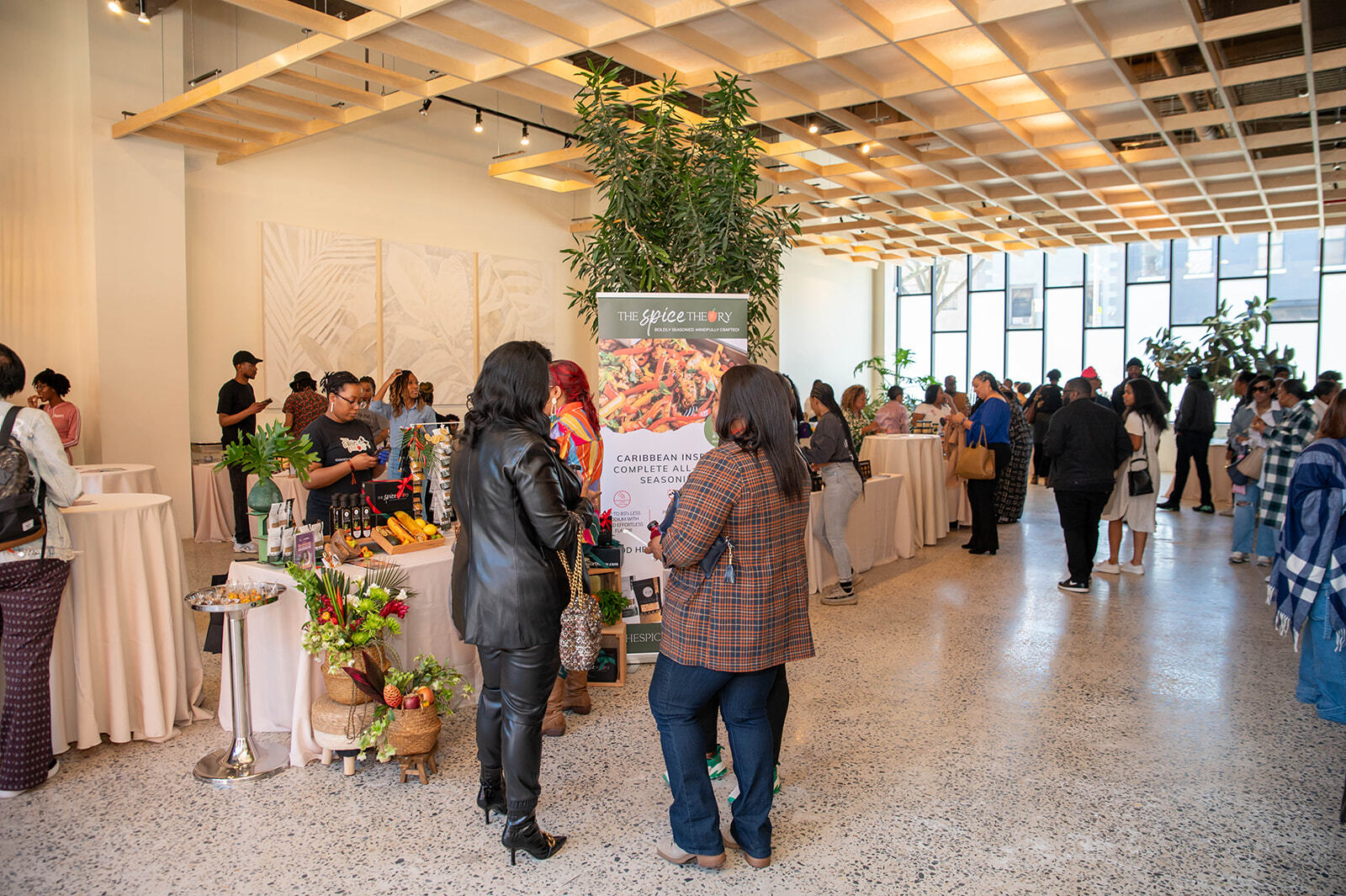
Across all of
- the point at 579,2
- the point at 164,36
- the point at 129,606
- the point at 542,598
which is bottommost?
the point at 129,606

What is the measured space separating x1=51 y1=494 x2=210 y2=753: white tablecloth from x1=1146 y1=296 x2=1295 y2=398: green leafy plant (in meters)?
12.9

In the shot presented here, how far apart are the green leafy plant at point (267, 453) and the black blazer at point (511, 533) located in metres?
1.48

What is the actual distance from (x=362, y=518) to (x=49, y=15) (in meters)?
6.43

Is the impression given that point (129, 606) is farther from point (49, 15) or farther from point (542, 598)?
point (49, 15)

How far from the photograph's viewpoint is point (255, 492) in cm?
363

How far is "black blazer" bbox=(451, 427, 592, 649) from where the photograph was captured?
98.4 inches

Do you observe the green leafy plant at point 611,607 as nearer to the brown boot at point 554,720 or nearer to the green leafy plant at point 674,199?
the brown boot at point 554,720

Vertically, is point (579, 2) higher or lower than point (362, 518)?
higher

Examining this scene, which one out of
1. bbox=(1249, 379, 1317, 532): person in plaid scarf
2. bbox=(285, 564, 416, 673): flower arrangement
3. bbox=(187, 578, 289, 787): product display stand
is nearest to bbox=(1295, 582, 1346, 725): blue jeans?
bbox=(1249, 379, 1317, 532): person in plaid scarf

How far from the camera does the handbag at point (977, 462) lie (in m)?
7.45

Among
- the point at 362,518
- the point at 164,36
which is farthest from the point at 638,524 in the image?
the point at 164,36

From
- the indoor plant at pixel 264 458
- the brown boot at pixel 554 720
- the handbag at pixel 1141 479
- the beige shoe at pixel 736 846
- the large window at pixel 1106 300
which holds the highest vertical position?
the large window at pixel 1106 300

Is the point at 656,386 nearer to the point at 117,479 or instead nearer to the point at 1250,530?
the point at 117,479

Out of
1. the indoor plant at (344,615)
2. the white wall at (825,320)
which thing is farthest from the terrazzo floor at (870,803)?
the white wall at (825,320)
